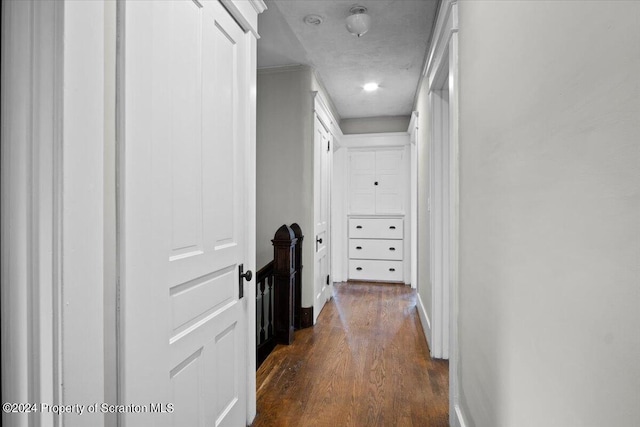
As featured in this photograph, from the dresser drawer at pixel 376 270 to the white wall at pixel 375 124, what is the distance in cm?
209

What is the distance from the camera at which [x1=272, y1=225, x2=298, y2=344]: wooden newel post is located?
3.06 meters

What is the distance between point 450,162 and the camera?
6.30 ft

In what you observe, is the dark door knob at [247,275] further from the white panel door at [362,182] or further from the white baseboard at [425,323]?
the white panel door at [362,182]

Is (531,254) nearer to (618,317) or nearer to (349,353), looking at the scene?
(618,317)

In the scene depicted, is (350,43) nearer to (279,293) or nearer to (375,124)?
(279,293)

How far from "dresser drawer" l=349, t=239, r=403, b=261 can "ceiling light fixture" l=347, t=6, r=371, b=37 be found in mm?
3482

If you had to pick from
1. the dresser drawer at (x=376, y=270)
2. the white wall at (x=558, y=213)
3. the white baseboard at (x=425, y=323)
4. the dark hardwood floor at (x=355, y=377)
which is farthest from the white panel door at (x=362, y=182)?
the white wall at (x=558, y=213)

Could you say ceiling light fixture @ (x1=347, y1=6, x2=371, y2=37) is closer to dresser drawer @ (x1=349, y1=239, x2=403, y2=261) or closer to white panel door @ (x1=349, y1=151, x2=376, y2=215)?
white panel door @ (x1=349, y1=151, x2=376, y2=215)

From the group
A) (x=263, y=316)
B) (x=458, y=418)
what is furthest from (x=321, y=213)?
(x=458, y=418)

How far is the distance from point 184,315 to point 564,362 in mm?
1174

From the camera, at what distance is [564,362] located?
2.33 feet

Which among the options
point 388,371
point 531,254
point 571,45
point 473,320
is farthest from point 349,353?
point 571,45

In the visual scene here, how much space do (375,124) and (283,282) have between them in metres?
3.35

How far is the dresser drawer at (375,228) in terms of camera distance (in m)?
5.45
